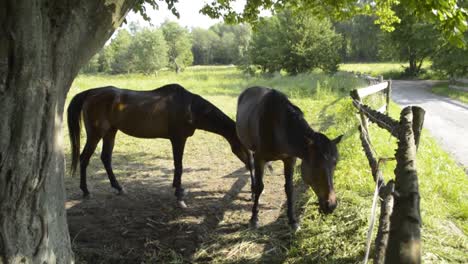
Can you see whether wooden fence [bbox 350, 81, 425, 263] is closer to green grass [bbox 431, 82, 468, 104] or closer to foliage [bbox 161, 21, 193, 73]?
green grass [bbox 431, 82, 468, 104]

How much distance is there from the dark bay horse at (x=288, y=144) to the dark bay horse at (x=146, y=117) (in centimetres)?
45

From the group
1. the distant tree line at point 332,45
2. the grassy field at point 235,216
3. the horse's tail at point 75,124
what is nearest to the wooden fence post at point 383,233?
the grassy field at point 235,216

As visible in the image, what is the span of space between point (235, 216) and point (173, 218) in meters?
0.79

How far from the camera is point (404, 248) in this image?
1287 mm

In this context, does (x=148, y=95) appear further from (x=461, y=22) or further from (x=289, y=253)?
(x=461, y=22)

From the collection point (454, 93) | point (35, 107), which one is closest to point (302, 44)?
point (454, 93)

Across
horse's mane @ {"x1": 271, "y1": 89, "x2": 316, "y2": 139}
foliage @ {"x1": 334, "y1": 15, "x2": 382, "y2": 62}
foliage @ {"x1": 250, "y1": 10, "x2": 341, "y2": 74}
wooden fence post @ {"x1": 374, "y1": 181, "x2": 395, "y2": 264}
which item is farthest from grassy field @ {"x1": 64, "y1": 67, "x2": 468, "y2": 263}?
foliage @ {"x1": 334, "y1": 15, "x2": 382, "y2": 62}

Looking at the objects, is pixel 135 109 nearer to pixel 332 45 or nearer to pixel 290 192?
pixel 290 192

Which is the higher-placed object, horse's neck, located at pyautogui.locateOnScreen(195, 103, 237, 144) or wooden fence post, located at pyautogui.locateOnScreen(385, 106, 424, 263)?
wooden fence post, located at pyautogui.locateOnScreen(385, 106, 424, 263)

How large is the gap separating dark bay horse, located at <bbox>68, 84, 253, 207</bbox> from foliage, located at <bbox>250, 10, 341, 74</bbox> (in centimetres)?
1883

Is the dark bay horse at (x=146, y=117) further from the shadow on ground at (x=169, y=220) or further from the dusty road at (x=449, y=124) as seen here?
the dusty road at (x=449, y=124)

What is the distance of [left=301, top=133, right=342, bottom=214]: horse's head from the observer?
3.13 m

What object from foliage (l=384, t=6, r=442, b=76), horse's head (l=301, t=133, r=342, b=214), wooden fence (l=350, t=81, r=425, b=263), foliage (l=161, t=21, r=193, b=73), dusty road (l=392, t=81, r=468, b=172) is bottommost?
dusty road (l=392, t=81, r=468, b=172)

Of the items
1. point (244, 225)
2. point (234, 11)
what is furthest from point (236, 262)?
point (234, 11)
